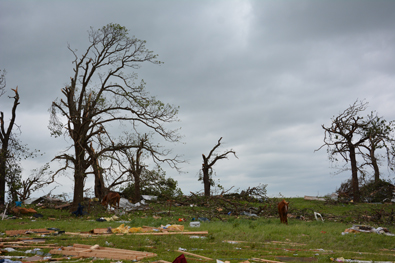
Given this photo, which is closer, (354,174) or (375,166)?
(354,174)

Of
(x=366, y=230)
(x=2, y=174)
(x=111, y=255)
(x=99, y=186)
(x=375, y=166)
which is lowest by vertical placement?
(x=366, y=230)

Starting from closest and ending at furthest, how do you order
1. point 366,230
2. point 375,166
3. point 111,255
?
point 111,255 → point 366,230 → point 375,166

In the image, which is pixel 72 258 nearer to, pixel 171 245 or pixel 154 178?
pixel 171 245

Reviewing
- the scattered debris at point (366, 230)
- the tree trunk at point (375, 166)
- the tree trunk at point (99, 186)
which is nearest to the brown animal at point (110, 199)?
the tree trunk at point (99, 186)

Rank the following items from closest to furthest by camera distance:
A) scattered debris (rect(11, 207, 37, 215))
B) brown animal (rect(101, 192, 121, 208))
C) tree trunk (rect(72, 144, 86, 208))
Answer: scattered debris (rect(11, 207, 37, 215)) → brown animal (rect(101, 192, 121, 208)) → tree trunk (rect(72, 144, 86, 208))

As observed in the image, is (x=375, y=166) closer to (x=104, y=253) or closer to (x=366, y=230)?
(x=366, y=230)

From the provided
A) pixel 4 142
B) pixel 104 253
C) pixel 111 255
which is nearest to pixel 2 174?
pixel 4 142

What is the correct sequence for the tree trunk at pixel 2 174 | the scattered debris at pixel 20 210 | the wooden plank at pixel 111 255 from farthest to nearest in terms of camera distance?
the tree trunk at pixel 2 174, the scattered debris at pixel 20 210, the wooden plank at pixel 111 255

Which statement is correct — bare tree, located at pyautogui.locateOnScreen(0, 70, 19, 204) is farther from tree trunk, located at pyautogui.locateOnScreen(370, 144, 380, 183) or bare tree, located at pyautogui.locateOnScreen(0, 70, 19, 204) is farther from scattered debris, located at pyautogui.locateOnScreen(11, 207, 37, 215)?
tree trunk, located at pyautogui.locateOnScreen(370, 144, 380, 183)

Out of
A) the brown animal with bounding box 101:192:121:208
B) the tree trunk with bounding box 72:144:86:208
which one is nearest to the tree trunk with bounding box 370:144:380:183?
the brown animal with bounding box 101:192:121:208

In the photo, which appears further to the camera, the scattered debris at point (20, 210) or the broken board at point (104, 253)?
the scattered debris at point (20, 210)

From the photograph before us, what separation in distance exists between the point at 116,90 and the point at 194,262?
17761mm

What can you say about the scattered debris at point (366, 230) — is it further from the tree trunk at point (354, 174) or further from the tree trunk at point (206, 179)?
the tree trunk at point (206, 179)

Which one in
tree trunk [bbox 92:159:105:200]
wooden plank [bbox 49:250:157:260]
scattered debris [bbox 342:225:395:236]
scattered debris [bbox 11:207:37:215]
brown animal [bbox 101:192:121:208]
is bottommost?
scattered debris [bbox 342:225:395:236]
